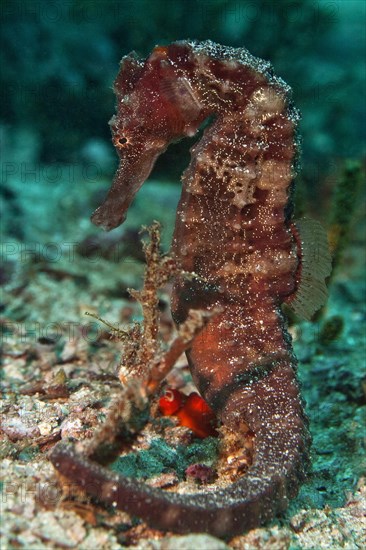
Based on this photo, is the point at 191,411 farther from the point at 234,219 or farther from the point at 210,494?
the point at 234,219

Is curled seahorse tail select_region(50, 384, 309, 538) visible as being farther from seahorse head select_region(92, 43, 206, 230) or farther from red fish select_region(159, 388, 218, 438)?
seahorse head select_region(92, 43, 206, 230)

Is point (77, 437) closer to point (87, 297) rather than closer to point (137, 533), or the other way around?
point (137, 533)

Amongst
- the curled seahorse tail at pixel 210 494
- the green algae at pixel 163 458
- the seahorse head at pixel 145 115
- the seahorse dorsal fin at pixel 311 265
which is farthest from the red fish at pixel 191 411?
the seahorse head at pixel 145 115

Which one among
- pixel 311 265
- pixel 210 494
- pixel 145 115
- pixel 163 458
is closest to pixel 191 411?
pixel 163 458

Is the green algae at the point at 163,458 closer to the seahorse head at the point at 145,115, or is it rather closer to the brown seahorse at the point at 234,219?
the brown seahorse at the point at 234,219

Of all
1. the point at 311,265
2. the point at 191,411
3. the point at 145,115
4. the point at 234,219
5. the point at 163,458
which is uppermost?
the point at 145,115

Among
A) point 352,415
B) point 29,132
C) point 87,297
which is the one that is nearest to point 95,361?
point 87,297

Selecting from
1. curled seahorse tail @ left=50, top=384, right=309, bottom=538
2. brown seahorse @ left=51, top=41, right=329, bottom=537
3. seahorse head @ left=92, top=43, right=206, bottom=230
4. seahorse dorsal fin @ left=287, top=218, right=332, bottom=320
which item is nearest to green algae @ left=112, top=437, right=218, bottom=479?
brown seahorse @ left=51, top=41, right=329, bottom=537
